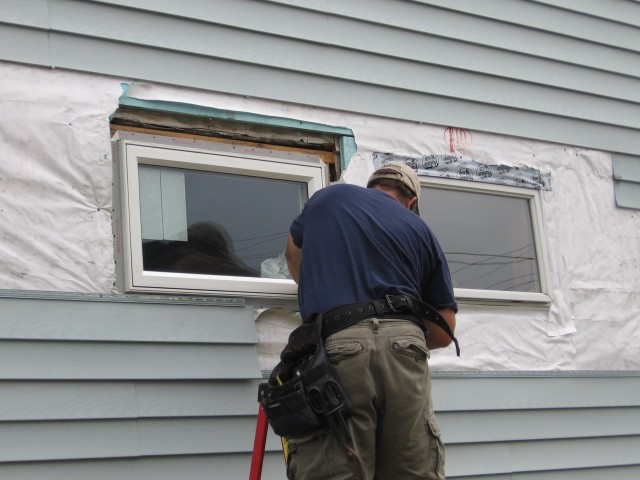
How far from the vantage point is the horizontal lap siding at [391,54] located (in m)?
4.08

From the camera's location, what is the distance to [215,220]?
14.0 feet

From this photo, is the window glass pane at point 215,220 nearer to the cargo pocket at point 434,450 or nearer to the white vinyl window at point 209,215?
the white vinyl window at point 209,215

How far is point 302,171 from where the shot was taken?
14.8ft

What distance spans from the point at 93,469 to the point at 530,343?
2.37 m

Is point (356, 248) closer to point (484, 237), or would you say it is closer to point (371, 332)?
point (371, 332)

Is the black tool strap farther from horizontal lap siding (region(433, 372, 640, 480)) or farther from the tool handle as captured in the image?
horizontal lap siding (region(433, 372, 640, 480))

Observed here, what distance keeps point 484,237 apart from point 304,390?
215 centimetres

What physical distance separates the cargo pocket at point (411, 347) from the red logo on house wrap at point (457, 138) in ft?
5.76

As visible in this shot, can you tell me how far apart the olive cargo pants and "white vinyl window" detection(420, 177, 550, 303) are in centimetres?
146

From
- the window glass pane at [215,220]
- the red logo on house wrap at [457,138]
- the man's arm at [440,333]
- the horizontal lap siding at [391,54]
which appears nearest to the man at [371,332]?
the man's arm at [440,333]

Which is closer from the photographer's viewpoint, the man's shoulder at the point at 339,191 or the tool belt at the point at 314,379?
the tool belt at the point at 314,379

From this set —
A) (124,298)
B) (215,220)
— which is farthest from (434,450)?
(215,220)

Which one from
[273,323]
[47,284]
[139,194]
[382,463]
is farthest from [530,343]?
[47,284]

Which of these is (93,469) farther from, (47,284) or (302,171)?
(302,171)
